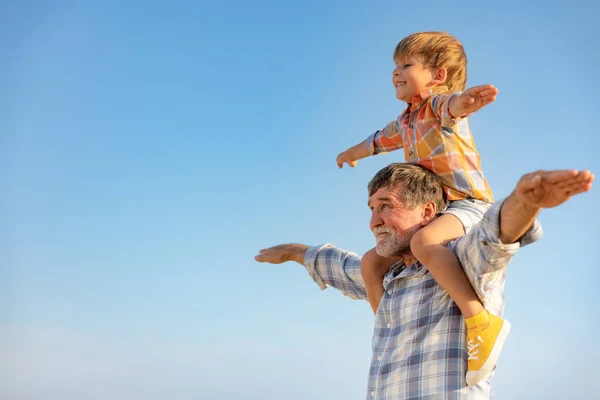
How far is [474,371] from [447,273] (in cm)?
66

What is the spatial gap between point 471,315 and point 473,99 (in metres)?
1.45

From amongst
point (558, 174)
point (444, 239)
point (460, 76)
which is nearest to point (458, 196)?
point (444, 239)

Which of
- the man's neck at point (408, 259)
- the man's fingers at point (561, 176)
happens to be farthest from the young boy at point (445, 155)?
the man's fingers at point (561, 176)

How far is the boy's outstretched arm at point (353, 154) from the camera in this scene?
21.4ft

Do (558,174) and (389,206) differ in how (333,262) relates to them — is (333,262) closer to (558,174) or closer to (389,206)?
(389,206)

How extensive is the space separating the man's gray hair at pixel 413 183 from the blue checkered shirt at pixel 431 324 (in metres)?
0.52

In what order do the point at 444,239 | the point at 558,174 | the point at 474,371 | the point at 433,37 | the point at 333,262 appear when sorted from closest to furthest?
the point at 558,174, the point at 474,371, the point at 444,239, the point at 433,37, the point at 333,262

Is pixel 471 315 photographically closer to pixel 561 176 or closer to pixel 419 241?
pixel 419 241

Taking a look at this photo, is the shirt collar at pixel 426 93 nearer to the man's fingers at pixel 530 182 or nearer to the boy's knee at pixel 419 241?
the boy's knee at pixel 419 241

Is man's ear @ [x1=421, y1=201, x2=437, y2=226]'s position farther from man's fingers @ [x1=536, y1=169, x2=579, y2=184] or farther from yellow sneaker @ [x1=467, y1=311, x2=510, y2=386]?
man's fingers @ [x1=536, y1=169, x2=579, y2=184]

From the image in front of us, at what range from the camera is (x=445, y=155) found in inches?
207

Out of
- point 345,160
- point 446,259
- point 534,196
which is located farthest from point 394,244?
point 345,160

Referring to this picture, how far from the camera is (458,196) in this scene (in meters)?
5.33

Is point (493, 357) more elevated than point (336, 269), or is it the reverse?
point (336, 269)
